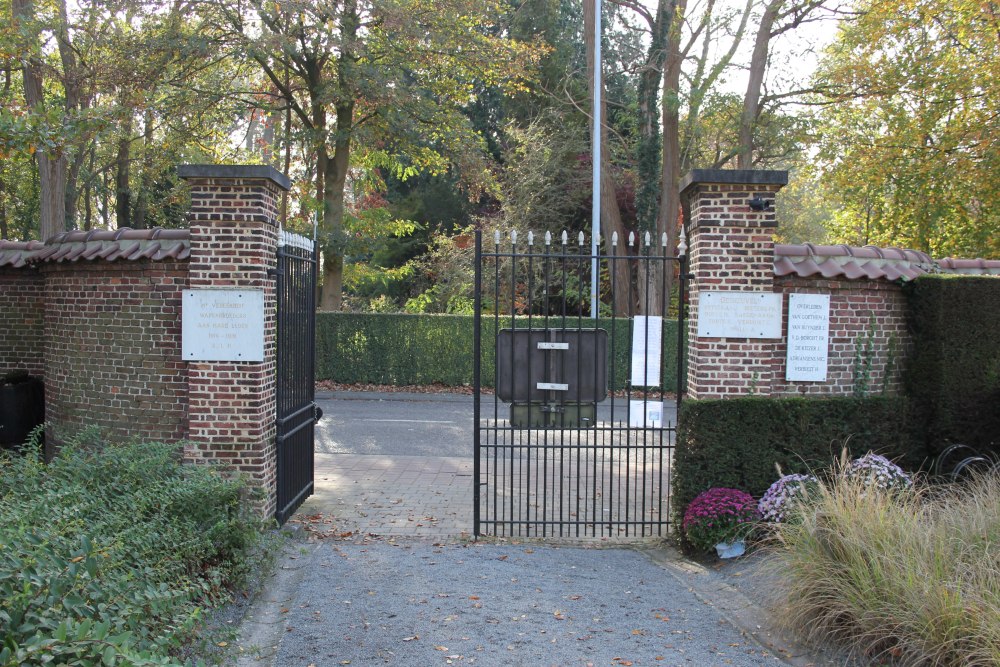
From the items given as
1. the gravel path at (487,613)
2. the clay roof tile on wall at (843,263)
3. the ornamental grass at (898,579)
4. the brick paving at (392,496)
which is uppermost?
the clay roof tile on wall at (843,263)

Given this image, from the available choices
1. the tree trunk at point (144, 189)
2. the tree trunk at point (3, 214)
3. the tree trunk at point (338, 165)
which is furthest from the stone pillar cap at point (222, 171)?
the tree trunk at point (3, 214)

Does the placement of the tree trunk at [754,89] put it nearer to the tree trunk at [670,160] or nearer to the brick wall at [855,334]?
the tree trunk at [670,160]

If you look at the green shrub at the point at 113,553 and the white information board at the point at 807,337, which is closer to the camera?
the green shrub at the point at 113,553

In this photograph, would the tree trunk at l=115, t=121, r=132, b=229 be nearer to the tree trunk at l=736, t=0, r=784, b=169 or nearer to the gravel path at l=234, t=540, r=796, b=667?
the tree trunk at l=736, t=0, r=784, b=169

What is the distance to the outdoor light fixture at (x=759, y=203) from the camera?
6.77 m

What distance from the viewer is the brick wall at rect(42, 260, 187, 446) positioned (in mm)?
7203

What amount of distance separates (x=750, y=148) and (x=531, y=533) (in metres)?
16.9

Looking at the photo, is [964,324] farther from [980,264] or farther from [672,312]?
[672,312]

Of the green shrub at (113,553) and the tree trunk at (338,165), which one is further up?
the tree trunk at (338,165)

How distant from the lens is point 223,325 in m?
6.86

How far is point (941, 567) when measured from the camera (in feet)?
14.0

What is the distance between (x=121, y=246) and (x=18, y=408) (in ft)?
11.0

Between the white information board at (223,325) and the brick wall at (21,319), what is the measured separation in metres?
4.12

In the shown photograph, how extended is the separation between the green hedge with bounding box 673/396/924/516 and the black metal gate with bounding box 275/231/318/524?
11.7 feet
